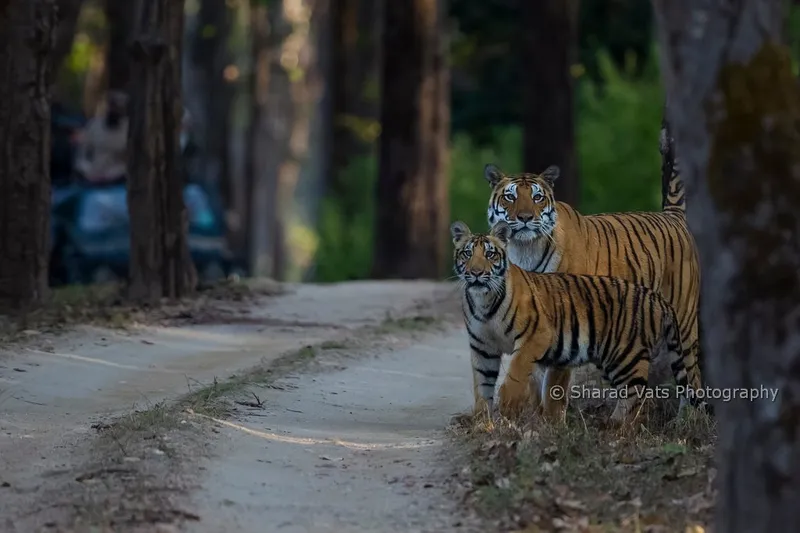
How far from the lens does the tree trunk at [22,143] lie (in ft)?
42.7

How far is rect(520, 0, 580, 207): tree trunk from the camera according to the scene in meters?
20.4

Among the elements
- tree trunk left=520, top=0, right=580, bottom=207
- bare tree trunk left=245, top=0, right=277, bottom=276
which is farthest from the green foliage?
bare tree trunk left=245, top=0, right=277, bottom=276

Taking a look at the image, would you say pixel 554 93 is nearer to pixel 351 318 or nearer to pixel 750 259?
pixel 351 318

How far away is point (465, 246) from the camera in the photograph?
→ 335 inches

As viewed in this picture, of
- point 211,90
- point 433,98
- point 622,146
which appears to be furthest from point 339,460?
point 211,90

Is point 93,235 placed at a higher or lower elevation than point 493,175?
lower

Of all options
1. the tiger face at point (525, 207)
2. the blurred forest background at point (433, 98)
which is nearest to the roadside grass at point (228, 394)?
the tiger face at point (525, 207)

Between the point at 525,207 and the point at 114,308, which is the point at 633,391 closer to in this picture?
the point at 525,207

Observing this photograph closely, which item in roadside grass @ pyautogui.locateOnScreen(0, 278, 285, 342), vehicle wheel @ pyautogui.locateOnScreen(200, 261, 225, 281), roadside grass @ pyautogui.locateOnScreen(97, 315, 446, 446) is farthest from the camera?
vehicle wheel @ pyautogui.locateOnScreen(200, 261, 225, 281)

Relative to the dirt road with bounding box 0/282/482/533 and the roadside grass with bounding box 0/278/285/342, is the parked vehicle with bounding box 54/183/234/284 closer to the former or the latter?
the roadside grass with bounding box 0/278/285/342

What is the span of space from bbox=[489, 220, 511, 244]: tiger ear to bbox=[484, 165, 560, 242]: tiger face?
56 millimetres
